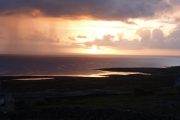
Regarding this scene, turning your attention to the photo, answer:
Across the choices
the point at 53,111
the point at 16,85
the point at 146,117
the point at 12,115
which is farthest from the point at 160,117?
the point at 16,85

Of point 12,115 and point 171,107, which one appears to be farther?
point 171,107

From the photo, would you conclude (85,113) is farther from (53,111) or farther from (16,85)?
(16,85)

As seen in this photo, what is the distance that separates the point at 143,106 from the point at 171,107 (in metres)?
2.45

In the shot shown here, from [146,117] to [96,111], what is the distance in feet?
11.8

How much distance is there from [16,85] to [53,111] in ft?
171

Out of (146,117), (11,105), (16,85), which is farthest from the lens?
(16,85)

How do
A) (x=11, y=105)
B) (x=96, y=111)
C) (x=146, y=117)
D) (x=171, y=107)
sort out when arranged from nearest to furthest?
(x=146, y=117) < (x=96, y=111) < (x=11, y=105) < (x=171, y=107)

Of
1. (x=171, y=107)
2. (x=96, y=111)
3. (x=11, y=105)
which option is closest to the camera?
(x=96, y=111)

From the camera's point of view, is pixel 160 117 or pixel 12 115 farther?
pixel 12 115

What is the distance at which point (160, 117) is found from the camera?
25.2 m

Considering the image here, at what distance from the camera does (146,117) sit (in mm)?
24938

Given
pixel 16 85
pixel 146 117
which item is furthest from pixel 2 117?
pixel 16 85

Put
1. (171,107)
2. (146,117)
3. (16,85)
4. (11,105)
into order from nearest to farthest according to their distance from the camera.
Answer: (146,117) < (11,105) < (171,107) < (16,85)

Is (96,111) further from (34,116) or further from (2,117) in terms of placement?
(2,117)
